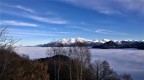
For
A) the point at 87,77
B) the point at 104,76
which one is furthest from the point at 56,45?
the point at 104,76

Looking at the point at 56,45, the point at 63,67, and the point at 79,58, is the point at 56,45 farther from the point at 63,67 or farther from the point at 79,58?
the point at 63,67

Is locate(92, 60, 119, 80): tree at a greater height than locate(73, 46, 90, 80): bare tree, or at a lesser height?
lesser

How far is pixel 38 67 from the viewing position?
42906 millimetres

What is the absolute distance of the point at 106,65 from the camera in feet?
257

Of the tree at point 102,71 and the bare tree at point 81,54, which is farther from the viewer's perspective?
the tree at point 102,71

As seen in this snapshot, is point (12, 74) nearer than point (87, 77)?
Yes

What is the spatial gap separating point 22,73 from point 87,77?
61.6ft

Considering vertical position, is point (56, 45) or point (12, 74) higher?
point (56, 45)

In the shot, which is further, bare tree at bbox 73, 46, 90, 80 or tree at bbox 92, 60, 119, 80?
tree at bbox 92, 60, 119, 80

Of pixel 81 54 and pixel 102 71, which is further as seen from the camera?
pixel 102 71

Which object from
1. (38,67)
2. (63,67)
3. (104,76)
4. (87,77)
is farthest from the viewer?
(104,76)

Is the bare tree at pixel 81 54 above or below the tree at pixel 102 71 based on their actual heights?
above

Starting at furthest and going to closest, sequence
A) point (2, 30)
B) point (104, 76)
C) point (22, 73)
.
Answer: point (104, 76) → point (22, 73) → point (2, 30)

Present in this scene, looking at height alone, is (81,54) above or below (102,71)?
above
